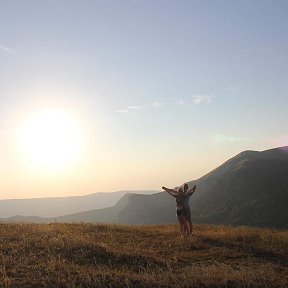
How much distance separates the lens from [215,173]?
183 metres

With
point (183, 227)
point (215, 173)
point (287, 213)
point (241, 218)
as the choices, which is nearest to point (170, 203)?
point (215, 173)

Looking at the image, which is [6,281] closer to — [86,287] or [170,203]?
[86,287]

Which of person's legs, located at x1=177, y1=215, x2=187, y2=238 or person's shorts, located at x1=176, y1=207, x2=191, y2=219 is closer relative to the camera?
person's legs, located at x1=177, y1=215, x2=187, y2=238

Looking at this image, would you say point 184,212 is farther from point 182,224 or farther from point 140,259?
point 140,259

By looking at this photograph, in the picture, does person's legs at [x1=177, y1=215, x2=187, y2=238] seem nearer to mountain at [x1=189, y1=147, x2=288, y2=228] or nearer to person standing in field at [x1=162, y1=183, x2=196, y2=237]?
person standing in field at [x1=162, y1=183, x2=196, y2=237]

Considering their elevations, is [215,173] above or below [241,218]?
above

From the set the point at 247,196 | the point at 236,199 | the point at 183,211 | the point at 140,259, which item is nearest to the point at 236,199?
the point at 236,199

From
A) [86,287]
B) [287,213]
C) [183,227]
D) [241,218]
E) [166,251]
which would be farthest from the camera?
[241,218]

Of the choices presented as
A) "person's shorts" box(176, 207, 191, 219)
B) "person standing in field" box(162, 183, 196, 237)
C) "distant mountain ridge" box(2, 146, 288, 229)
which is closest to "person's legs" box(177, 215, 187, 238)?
"person standing in field" box(162, 183, 196, 237)

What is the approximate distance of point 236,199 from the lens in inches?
5591

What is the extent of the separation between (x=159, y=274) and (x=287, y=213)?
109990 millimetres

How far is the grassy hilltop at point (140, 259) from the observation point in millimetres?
10055

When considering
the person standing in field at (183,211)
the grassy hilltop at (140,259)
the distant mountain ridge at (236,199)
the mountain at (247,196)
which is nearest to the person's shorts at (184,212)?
the person standing in field at (183,211)

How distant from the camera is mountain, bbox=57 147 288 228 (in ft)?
Answer: 398
